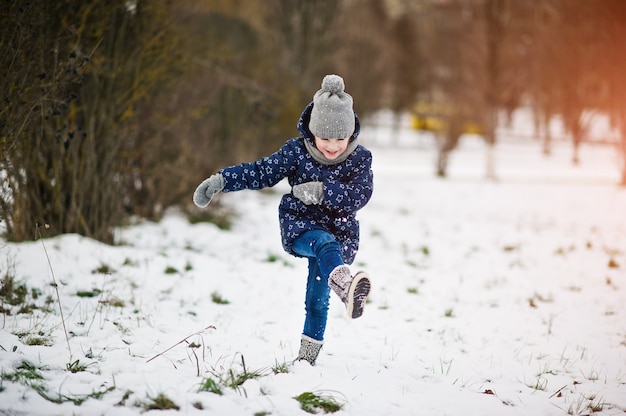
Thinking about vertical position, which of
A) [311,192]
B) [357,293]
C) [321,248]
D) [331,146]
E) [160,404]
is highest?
[331,146]

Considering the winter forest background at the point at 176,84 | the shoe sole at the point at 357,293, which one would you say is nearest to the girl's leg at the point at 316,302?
the shoe sole at the point at 357,293

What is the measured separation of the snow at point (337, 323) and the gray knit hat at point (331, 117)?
52.4 inches

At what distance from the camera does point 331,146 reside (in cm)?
326

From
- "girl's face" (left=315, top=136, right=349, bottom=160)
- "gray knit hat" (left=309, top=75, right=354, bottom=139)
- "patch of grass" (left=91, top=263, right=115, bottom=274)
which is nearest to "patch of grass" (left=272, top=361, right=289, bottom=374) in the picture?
"girl's face" (left=315, top=136, right=349, bottom=160)

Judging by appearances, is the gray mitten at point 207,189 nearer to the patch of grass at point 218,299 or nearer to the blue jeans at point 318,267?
the blue jeans at point 318,267

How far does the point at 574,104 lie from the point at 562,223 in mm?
11221

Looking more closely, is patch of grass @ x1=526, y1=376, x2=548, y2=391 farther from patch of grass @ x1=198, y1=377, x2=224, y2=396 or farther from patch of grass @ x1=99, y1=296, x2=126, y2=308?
patch of grass @ x1=99, y1=296, x2=126, y2=308

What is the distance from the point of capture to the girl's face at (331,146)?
3.26 meters

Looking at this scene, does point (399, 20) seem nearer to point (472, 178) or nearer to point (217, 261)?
point (472, 178)

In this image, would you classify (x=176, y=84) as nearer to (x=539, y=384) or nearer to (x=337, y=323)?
(x=337, y=323)

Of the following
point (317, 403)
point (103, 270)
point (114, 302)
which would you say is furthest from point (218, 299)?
point (317, 403)

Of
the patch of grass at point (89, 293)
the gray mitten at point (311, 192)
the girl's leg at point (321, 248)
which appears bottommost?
the patch of grass at point (89, 293)

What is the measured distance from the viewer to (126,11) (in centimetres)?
582

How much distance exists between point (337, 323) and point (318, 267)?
1.45 metres
